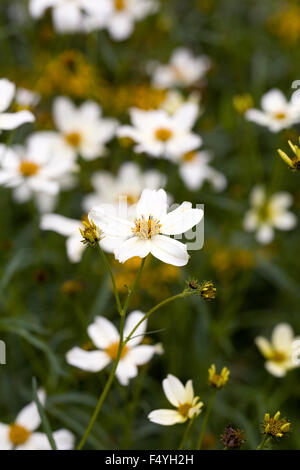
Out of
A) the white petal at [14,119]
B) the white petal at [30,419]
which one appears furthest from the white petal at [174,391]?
the white petal at [14,119]

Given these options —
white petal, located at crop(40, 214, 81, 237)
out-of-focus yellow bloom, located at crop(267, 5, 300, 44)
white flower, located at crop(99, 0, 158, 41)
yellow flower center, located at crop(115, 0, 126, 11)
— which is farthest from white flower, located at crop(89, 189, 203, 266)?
out-of-focus yellow bloom, located at crop(267, 5, 300, 44)

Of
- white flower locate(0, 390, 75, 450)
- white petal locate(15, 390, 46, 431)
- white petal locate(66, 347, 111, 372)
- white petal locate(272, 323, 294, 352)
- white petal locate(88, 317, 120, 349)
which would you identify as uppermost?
white petal locate(272, 323, 294, 352)

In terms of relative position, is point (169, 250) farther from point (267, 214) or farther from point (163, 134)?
point (267, 214)

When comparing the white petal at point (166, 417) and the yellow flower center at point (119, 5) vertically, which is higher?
the yellow flower center at point (119, 5)

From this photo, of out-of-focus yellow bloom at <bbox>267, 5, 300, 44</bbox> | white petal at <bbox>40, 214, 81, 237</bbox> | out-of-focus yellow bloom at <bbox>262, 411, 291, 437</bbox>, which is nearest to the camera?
out-of-focus yellow bloom at <bbox>262, 411, 291, 437</bbox>

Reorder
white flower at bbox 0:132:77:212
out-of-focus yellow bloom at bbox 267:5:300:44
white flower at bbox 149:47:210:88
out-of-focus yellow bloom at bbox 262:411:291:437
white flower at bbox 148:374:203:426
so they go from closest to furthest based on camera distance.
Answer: out-of-focus yellow bloom at bbox 262:411:291:437 < white flower at bbox 148:374:203:426 < white flower at bbox 0:132:77:212 < white flower at bbox 149:47:210:88 < out-of-focus yellow bloom at bbox 267:5:300:44

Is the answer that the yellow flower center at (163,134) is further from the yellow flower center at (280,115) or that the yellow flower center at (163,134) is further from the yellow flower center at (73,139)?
the yellow flower center at (73,139)

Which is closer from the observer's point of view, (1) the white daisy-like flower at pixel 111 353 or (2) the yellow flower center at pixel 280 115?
(1) the white daisy-like flower at pixel 111 353

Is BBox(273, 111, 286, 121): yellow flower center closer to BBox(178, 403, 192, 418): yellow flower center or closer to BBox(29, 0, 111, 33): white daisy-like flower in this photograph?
BBox(29, 0, 111, 33): white daisy-like flower
